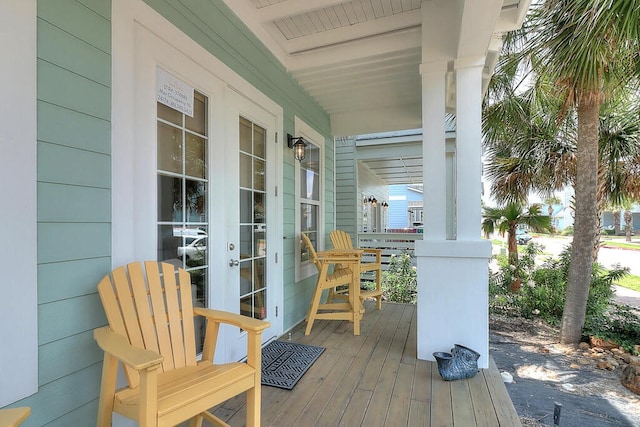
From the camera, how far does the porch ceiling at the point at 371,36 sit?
7.97ft

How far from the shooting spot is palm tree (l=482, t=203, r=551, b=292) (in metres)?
5.99

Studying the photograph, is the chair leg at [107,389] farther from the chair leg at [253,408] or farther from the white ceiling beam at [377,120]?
the white ceiling beam at [377,120]

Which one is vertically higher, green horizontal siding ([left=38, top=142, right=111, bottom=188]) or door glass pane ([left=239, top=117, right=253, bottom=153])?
door glass pane ([left=239, top=117, right=253, bottom=153])

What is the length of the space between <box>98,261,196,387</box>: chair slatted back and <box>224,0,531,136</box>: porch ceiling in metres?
2.13

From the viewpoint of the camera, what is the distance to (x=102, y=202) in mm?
1482

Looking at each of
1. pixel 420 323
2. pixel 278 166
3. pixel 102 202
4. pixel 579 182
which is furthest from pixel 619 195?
pixel 102 202

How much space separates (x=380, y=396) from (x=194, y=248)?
1642 millimetres

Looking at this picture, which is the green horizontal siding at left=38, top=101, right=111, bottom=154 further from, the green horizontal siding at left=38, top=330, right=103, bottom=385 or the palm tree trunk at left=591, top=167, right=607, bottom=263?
the palm tree trunk at left=591, top=167, right=607, bottom=263

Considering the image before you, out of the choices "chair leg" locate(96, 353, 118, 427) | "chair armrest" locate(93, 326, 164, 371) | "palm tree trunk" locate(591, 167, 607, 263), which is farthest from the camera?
"palm tree trunk" locate(591, 167, 607, 263)

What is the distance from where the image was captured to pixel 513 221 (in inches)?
245

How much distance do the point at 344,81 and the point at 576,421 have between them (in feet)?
12.8

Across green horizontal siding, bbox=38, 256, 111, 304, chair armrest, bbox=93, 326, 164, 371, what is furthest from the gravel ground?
green horizontal siding, bbox=38, 256, 111, 304

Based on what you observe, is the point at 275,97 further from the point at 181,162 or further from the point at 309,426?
the point at 309,426
